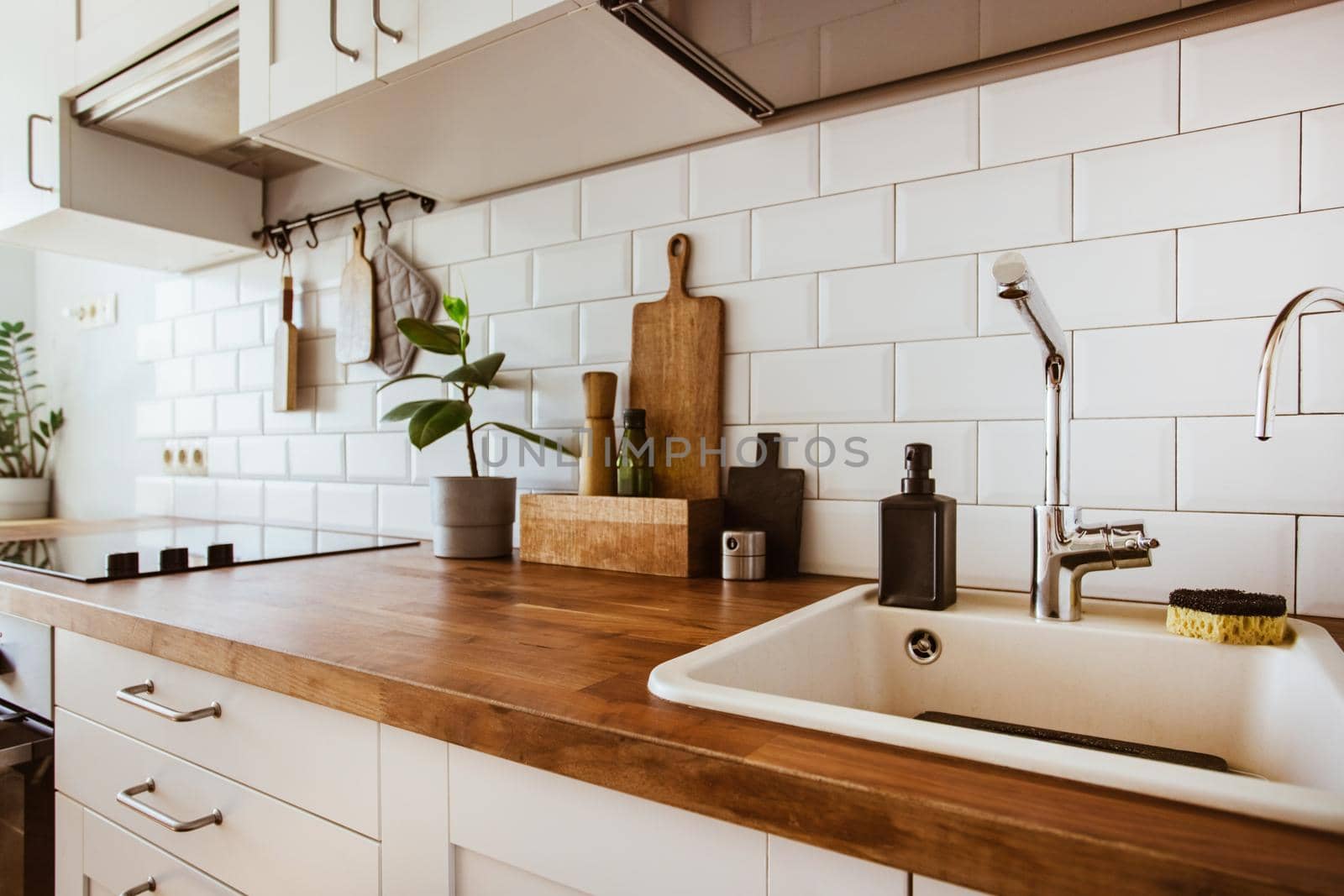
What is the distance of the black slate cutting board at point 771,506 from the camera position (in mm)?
1180

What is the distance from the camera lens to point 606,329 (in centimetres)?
140

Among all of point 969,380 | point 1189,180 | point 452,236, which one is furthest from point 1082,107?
point 452,236

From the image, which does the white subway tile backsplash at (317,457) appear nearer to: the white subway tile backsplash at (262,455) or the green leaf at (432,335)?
the white subway tile backsplash at (262,455)

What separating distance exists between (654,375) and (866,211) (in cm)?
42

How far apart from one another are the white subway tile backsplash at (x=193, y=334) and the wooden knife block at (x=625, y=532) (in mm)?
1389

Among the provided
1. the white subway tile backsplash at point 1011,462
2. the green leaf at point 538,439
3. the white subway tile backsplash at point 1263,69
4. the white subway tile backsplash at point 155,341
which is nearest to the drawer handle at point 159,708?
the green leaf at point 538,439

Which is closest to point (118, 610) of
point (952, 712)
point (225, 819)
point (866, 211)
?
point (225, 819)

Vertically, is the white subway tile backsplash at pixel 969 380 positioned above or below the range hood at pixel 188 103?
below

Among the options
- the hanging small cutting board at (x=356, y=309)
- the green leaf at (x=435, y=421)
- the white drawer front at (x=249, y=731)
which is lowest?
the white drawer front at (x=249, y=731)

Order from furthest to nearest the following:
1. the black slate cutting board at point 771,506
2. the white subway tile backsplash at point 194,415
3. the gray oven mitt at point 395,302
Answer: the white subway tile backsplash at point 194,415, the gray oven mitt at point 395,302, the black slate cutting board at point 771,506

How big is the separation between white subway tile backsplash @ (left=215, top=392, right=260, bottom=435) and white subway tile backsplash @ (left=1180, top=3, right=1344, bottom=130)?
202cm

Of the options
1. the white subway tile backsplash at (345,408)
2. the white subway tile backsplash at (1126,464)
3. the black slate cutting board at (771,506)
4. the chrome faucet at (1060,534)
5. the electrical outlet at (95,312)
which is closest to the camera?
the chrome faucet at (1060,534)

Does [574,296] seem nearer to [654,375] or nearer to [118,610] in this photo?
[654,375]

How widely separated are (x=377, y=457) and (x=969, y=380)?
1275 millimetres
